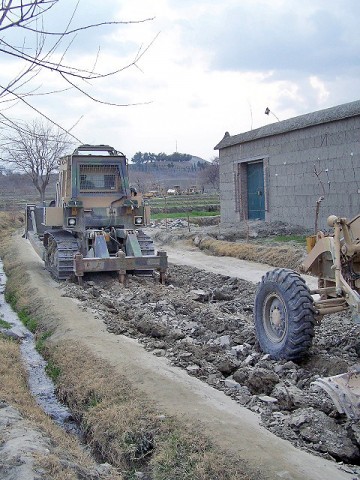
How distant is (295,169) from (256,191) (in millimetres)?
3524

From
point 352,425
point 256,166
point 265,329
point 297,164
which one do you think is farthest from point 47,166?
point 352,425

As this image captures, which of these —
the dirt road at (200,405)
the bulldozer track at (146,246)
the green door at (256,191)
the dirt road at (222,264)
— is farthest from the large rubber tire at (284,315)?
the green door at (256,191)

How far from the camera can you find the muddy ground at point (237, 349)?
20.3 ft

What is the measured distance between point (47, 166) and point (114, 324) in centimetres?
2744

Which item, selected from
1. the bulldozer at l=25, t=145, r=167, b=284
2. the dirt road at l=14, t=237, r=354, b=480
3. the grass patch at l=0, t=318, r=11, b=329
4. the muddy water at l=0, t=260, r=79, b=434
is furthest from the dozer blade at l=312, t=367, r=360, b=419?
the bulldozer at l=25, t=145, r=167, b=284

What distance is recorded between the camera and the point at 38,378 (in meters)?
9.22

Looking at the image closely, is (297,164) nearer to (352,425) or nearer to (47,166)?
(352,425)

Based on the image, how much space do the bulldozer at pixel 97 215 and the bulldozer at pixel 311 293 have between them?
6.79m

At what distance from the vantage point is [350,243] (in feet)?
24.9

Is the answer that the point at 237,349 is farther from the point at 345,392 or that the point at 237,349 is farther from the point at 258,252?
the point at 258,252

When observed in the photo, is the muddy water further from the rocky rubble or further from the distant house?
the distant house

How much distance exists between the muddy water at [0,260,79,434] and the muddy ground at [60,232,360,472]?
1262 mm

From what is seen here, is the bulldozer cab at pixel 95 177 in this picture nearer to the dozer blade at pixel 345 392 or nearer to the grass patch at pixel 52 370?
the grass patch at pixel 52 370

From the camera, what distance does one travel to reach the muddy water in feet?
25.3
